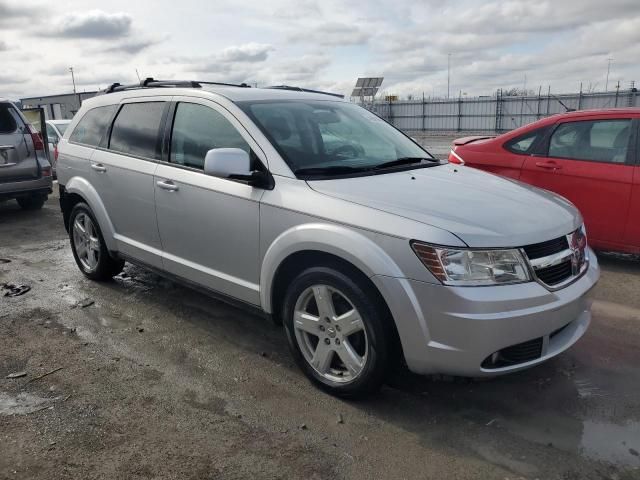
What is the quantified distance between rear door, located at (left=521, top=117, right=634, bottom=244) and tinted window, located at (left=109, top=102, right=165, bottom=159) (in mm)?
3864

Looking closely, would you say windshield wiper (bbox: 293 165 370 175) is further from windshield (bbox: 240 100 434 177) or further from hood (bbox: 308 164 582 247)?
hood (bbox: 308 164 582 247)

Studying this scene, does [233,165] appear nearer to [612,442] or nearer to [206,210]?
[206,210]

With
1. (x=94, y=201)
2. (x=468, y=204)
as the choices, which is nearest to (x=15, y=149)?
(x=94, y=201)

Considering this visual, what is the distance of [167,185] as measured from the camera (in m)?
4.09

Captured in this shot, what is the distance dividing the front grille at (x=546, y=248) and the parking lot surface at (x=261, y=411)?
0.89m

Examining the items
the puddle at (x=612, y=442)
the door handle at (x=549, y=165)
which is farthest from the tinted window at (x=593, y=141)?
the puddle at (x=612, y=442)

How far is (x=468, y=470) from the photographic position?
8.71 feet

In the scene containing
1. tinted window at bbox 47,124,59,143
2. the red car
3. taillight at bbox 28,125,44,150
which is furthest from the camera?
tinted window at bbox 47,124,59,143

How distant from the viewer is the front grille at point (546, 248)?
2.88 metres

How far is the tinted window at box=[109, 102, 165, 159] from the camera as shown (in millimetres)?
4379

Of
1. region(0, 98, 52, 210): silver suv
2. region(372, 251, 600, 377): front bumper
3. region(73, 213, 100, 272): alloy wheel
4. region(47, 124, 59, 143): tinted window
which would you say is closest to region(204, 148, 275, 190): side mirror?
region(372, 251, 600, 377): front bumper

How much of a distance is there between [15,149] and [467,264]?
26.4ft

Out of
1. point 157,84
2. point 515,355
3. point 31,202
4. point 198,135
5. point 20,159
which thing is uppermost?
point 157,84

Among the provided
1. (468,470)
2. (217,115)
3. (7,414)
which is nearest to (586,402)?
(468,470)
